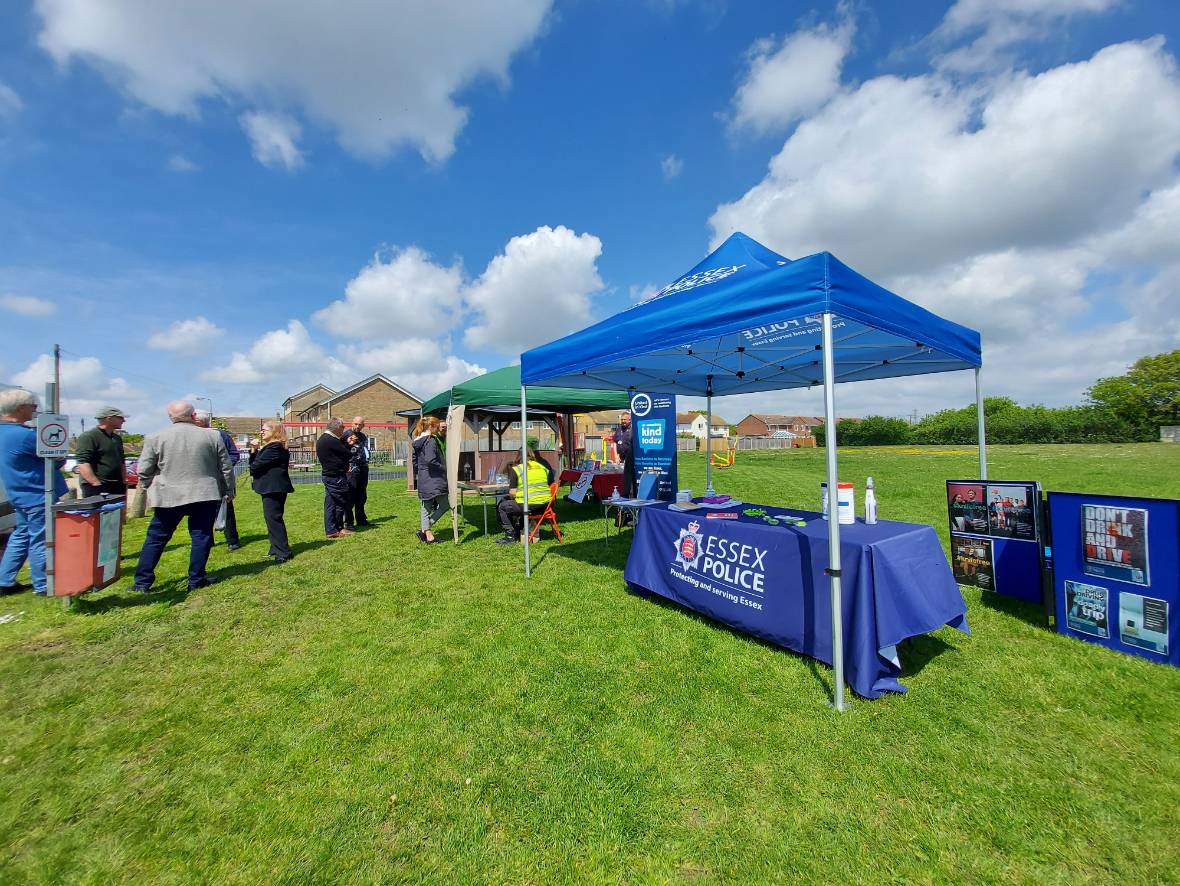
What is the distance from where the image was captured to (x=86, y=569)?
3859 millimetres

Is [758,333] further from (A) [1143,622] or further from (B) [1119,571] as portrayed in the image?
(A) [1143,622]

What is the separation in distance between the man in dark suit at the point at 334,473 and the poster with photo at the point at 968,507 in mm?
7317

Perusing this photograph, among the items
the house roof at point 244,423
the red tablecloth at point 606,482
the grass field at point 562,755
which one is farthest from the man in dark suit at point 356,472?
the house roof at point 244,423

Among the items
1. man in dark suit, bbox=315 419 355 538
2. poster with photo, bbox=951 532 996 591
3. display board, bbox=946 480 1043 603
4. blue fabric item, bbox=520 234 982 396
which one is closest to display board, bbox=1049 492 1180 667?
display board, bbox=946 480 1043 603

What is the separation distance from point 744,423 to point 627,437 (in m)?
79.6

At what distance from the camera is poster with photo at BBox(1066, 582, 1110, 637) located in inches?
121

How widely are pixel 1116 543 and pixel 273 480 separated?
25.4ft

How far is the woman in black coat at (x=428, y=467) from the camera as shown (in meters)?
6.64

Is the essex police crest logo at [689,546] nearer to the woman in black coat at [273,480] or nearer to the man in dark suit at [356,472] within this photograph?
the woman in black coat at [273,480]

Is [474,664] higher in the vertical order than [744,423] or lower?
lower

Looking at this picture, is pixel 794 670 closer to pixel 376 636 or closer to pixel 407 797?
pixel 407 797

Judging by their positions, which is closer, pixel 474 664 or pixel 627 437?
pixel 474 664

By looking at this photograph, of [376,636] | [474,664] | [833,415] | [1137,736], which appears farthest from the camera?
[376,636]

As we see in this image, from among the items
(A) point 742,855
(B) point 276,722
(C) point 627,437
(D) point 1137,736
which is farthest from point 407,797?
(C) point 627,437
